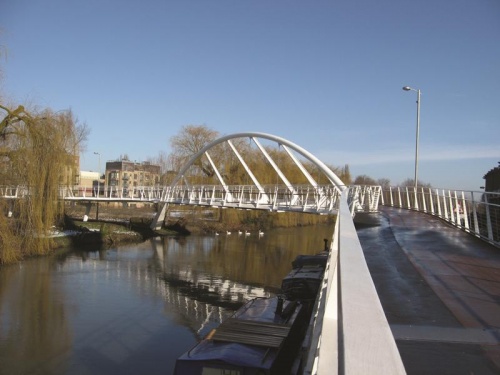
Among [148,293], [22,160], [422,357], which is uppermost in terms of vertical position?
[22,160]

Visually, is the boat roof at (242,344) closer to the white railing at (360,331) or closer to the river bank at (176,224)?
the white railing at (360,331)

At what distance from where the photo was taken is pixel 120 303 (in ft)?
57.4

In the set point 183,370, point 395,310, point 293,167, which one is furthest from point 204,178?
point 395,310

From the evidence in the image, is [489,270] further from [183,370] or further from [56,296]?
[56,296]

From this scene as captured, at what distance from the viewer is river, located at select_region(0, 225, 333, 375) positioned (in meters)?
11.9

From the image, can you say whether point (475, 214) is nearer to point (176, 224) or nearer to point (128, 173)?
point (176, 224)

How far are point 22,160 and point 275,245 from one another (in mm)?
20400

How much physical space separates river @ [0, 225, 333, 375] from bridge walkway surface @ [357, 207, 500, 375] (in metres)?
6.72

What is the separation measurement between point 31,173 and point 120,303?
34.1 ft

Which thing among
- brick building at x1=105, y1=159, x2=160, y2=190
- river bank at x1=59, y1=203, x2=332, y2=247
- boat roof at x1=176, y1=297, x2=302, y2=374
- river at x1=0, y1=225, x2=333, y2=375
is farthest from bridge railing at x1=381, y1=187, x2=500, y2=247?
brick building at x1=105, y1=159, x2=160, y2=190

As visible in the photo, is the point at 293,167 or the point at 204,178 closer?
the point at 204,178

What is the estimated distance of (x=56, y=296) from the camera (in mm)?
17938

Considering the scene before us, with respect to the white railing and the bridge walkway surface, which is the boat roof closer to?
the bridge walkway surface

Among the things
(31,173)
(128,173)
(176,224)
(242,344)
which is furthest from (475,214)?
(128,173)
